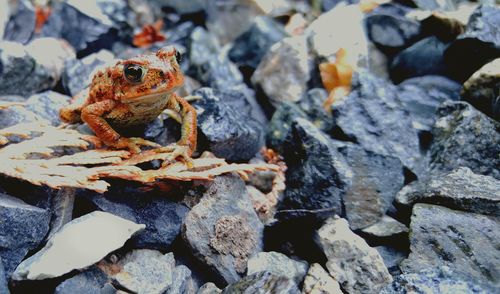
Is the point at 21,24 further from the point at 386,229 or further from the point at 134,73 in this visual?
the point at 386,229

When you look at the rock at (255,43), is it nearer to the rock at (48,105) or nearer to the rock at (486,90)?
the rock at (48,105)

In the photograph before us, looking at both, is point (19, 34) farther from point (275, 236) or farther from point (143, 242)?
point (275, 236)

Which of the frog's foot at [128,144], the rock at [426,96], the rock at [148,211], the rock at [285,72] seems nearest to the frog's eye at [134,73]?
the frog's foot at [128,144]

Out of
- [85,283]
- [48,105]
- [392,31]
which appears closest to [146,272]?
[85,283]

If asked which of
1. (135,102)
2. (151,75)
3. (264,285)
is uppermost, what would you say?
(151,75)

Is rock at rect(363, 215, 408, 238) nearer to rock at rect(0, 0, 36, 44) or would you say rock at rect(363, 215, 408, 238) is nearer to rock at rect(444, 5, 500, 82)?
rock at rect(444, 5, 500, 82)

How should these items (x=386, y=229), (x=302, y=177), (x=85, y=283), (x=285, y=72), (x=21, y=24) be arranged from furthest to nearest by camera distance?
(x=21, y=24), (x=285, y=72), (x=302, y=177), (x=386, y=229), (x=85, y=283)

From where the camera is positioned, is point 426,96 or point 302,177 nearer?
point 302,177
